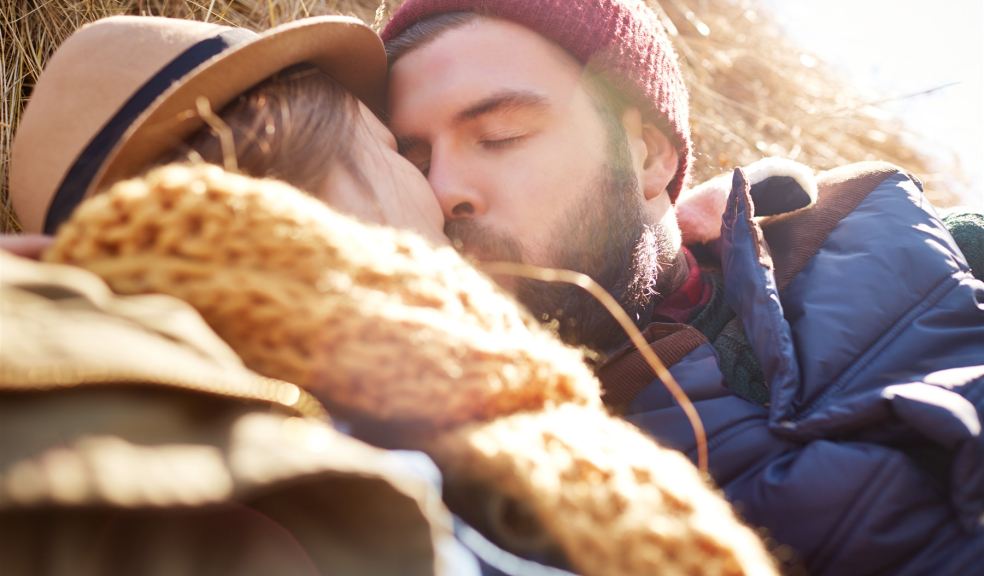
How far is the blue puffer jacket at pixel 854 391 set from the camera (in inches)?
42.6

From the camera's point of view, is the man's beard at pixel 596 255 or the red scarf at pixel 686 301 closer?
the man's beard at pixel 596 255

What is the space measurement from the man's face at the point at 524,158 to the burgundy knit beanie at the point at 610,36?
0.04 meters

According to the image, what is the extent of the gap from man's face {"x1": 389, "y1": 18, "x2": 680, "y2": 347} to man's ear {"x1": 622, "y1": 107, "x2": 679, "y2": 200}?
8 cm

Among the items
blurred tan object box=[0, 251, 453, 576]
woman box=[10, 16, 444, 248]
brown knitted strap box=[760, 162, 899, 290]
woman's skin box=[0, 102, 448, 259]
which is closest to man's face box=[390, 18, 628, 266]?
woman's skin box=[0, 102, 448, 259]

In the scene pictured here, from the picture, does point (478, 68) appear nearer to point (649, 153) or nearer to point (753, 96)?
point (649, 153)

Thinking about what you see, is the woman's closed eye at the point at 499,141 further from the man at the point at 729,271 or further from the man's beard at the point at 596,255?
the man's beard at the point at 596,255

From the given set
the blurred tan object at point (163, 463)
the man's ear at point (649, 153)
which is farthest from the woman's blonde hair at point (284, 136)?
the man's ear at point (649, 153)

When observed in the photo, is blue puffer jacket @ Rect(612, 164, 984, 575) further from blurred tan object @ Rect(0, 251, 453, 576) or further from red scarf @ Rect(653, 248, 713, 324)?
blurred tan object @ Rect(0, 251, 453, 576)

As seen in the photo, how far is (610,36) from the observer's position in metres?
1.80

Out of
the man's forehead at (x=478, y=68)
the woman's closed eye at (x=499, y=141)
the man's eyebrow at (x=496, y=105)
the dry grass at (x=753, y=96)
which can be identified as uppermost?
the man's forehead at (x=478, y=68)

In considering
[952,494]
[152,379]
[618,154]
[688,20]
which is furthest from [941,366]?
[688,20]

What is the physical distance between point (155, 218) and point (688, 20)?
4.17 metres

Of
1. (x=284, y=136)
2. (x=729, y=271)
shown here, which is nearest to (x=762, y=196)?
(x=729, y=271)

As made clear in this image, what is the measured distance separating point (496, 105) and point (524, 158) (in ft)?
0.49
